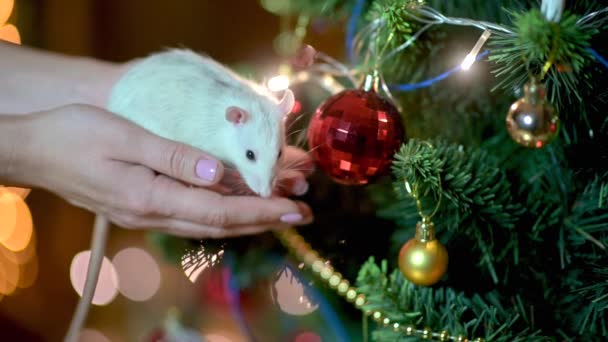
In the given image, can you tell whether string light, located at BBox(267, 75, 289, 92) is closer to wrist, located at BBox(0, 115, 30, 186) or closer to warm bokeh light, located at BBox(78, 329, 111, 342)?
wrist, located at BBox(0, 115, 30, 186)

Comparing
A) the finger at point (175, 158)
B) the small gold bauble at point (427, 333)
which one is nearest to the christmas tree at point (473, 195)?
the small gold bauble at point (427, 333)

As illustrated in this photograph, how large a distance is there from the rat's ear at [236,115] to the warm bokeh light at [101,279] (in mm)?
946

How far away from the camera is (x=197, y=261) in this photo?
0.58 metres

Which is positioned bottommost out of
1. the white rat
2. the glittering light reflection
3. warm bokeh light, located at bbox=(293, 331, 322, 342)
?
warm bokeh light, located at bbox=(293, 331, 322, 342)

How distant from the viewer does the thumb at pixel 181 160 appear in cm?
51

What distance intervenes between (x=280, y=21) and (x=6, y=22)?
0.66m

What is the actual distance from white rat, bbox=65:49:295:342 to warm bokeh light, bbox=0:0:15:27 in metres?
0.77

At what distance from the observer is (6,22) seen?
119 centimetres

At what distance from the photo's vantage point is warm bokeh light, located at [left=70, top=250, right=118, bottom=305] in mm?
1354

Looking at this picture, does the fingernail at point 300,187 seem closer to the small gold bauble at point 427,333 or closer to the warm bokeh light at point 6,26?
the small gold bauble at point 427,333

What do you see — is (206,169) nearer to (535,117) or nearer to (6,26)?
(535,117)

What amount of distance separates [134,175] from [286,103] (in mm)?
172

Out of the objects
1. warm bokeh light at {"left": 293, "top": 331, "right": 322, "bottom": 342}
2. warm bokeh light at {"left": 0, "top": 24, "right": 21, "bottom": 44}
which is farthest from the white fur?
warm bokeh light at {"left": 0, "top": 24, "right": 21, "bottom": 44}

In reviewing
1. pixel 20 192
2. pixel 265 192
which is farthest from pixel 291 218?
pixel 20 192
